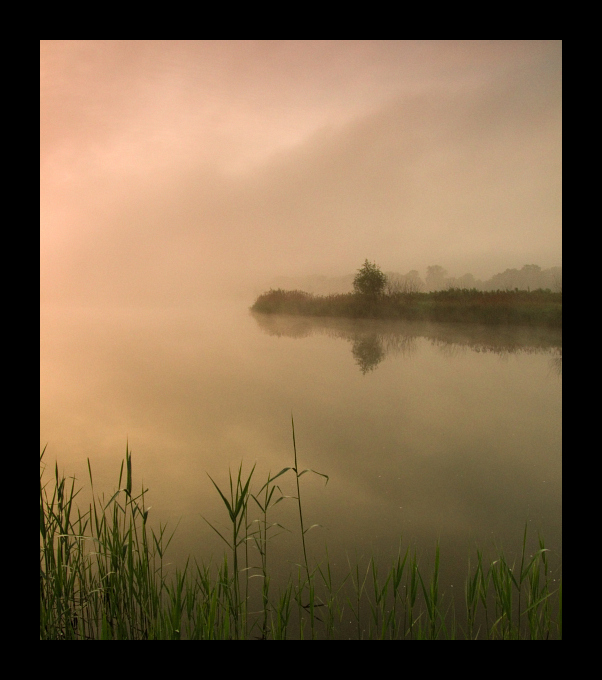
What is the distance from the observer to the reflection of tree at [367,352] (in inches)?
137

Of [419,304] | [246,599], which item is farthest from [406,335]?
[246,599]

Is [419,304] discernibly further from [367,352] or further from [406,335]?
[367,352]

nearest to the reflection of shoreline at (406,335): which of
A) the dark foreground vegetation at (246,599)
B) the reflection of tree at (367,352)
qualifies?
the reflection of tree at (367,352)

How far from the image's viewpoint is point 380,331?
416 cm

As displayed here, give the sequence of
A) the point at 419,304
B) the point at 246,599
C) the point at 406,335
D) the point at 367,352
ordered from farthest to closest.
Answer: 1. the point at 419,304
2. the point at 406,335
3. the point at 367,352
4. the point at 246,599

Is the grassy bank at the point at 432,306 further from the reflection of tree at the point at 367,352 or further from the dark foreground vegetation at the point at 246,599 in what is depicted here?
the dark foreground vegetation at the point at 246,599

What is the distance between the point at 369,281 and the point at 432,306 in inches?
35.3

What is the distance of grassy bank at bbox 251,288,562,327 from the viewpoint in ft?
13.7

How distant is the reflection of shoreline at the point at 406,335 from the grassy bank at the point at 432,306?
0.10 metres

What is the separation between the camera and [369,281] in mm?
4070

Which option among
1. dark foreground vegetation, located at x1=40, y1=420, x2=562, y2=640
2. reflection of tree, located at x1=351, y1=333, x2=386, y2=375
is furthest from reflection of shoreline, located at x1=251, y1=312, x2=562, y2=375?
dark foreground vegetation, located at x1=40, y1=420, x2=562, y2=640

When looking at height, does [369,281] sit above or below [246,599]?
above

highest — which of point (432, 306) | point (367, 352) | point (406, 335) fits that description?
point (432, 306)
